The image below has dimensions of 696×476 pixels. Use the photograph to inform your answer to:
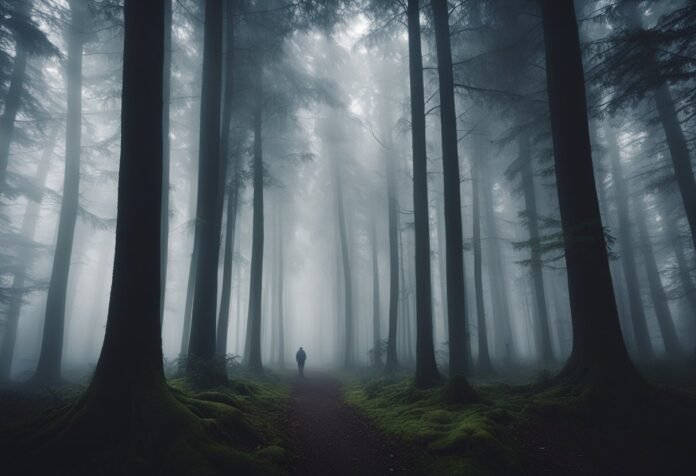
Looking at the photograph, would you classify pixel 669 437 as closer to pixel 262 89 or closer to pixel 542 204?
pixel 262 89

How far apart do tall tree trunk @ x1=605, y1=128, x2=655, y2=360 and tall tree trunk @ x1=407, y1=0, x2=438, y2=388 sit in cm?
1272

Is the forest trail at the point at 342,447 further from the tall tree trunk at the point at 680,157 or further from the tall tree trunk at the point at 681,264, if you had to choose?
the tall tree trunk at the point at 681,264

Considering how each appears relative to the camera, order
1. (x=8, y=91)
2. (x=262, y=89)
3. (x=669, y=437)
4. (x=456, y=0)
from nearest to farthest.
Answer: (x=669, y=437) < (x=456, y=0) < (x=8, y=91) < (x=262, y=89)

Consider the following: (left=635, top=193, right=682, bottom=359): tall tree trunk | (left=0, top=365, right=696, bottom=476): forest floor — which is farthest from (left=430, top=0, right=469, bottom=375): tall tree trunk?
(left=635, top=193, right=682, bottom=359): tall tree trunk

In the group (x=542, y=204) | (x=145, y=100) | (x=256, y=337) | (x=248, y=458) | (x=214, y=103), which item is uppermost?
(x=542, y=204)

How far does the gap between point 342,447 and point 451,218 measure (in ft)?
24.2

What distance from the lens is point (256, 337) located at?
16.6 m

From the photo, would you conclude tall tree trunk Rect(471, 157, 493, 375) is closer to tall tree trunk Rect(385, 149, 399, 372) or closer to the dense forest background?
the dense forest background

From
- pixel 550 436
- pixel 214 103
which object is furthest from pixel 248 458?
pixel 214 103

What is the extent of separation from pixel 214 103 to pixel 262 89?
627 cm

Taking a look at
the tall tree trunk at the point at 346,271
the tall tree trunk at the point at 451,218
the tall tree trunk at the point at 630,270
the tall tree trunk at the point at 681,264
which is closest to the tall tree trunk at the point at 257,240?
the tall tree trunk at the point at 346,271

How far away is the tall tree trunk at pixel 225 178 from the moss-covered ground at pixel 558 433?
8639mm

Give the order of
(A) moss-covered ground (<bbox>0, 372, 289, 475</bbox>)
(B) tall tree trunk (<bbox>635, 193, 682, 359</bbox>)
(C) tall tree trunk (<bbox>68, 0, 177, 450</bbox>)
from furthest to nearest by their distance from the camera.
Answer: (B) tall tree trunk (<bbox>635, 193, 682, 359</bbox>) → (C) tall tree trunk (<bbox>68, 0, 177, 450</bbox>) → (A) moss-covered ground (<bbox>0, 372, 289, 475</bbox>)

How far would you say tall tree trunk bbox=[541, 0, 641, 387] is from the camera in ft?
21.8
